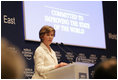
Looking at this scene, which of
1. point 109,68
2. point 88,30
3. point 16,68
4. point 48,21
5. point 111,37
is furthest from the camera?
point 111,37

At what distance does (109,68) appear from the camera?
1.49 meters

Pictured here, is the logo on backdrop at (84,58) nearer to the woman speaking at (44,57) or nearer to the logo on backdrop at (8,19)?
the logo on backdrop at (8,19)

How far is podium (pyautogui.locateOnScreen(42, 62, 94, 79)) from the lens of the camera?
114 inches

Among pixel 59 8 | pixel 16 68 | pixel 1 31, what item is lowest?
pixel 16 68

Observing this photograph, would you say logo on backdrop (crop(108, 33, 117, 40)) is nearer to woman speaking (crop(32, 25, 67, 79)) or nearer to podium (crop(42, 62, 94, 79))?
woman speaking (crop(32, 25, 67, 79))

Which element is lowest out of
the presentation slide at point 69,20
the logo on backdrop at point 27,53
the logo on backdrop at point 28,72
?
the logo on backdrop at point 28,72

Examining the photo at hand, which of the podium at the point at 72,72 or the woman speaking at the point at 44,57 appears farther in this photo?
the woman speaking at the point at 44,57

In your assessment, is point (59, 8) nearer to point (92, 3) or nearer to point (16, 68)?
point (92, 3)

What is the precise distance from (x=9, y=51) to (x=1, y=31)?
1.22 feet

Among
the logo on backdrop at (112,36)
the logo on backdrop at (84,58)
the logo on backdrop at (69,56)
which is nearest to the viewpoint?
the logo on backdrop at (69,56)

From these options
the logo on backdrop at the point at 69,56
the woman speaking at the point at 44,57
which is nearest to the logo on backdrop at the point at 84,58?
the logo on backdrop at the point at 69,56

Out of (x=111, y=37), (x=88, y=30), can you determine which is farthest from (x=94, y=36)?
(x=111, y=37)

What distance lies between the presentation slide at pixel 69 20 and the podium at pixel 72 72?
1.95 m

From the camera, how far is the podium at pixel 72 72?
2891mm
